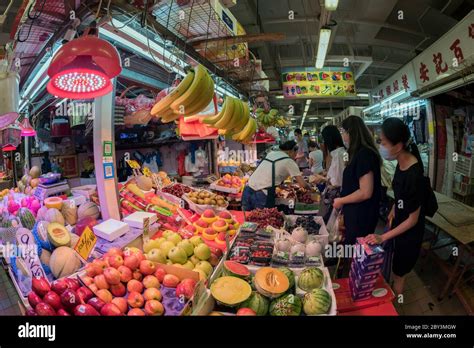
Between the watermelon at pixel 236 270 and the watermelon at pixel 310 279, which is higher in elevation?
the watermelon at pixel 236 270

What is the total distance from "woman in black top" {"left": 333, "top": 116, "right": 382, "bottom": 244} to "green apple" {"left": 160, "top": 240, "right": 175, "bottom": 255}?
5.48 feet

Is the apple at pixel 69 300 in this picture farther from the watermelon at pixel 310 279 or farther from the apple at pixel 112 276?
the watermelon at pixel 310 279

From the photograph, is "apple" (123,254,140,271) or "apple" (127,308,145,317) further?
"apple" (123,254,140,271)

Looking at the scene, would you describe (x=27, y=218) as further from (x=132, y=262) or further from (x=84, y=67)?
(x=84, y=67)

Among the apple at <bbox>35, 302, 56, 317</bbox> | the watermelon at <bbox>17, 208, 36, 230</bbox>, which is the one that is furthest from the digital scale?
the apple at <bbox>35, 302, 56, 317</bbox>

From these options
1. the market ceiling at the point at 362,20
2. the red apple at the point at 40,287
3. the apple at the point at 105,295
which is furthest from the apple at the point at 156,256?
the market ceiling at the point at 362,20

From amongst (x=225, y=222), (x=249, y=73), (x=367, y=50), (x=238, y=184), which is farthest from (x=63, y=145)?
(x=367, y=50)

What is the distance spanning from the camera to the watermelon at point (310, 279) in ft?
6.22

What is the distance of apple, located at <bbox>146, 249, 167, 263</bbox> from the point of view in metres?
2.24

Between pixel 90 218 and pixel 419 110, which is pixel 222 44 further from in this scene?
pixel 419 110

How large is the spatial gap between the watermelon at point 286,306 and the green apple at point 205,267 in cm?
60

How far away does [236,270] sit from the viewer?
204 cm

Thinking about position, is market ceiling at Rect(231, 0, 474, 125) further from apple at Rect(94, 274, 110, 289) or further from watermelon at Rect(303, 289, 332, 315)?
apple at Rect(94, 274, 110, 289)
